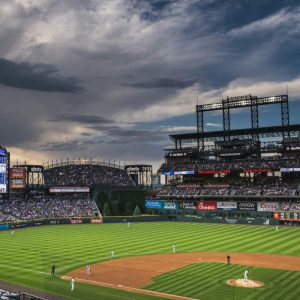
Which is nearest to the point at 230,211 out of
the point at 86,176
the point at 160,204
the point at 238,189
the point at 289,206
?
the point at 238,189

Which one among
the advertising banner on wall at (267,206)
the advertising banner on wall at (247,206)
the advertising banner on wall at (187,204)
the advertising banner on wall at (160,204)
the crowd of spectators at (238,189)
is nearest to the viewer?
the advertising banner on wall at (267,206)

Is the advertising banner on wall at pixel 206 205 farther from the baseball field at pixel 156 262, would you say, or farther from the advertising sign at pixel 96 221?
the advertising sign at pixel 96 221

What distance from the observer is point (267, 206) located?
77.7m

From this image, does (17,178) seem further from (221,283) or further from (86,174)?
(221,283)

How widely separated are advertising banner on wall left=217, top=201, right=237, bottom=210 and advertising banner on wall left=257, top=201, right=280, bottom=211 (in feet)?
16.0

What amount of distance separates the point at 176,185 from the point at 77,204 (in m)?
25.0

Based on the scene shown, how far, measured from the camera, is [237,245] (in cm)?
4866

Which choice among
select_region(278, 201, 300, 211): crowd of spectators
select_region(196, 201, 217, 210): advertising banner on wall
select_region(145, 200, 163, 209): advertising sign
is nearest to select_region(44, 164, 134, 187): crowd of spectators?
select_region(145, 200, 163, 209): advertising sign

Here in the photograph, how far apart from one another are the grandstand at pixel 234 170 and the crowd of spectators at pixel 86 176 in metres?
12.9

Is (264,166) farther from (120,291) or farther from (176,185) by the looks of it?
A: (120,291)

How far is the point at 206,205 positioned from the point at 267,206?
12.4m

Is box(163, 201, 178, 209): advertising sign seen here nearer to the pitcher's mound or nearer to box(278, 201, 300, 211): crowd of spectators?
box(278, 201, 300, 211): crowd of spectators

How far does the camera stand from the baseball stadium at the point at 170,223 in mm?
29750

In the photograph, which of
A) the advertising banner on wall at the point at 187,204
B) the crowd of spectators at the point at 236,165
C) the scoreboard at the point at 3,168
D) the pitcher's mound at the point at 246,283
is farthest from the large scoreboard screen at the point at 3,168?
the pitcher's mound at the point at 246,283
